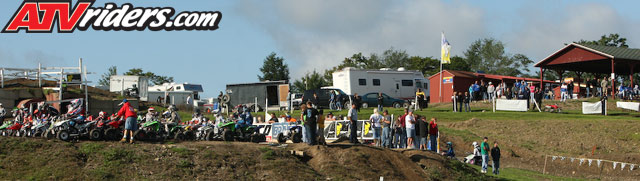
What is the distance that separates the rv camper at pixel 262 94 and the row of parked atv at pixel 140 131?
65.3 ft

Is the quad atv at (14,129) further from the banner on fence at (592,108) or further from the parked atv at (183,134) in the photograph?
the banner on fence at (592,108)

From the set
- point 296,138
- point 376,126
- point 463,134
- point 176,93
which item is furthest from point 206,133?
point 176,93

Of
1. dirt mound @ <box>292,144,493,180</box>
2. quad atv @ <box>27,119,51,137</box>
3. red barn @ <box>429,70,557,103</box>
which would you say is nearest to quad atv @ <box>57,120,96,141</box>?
quad atv @ <box>27,119,51,137</box>

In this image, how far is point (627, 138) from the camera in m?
30.0

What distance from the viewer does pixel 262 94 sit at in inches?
1750

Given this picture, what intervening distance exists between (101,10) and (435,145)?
19485mm

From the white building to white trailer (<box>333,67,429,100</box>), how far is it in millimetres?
10752

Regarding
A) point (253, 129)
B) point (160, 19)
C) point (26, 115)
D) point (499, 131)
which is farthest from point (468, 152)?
point (26, 115)

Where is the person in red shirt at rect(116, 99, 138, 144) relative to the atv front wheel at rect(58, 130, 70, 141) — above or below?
above

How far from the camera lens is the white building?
166 feet

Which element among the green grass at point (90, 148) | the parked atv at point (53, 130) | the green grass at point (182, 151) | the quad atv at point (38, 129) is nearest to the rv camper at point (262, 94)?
the quad atv at point (38, 129)

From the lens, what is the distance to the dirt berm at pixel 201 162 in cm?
1780

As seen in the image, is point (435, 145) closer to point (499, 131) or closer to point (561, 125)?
point (499, 131)

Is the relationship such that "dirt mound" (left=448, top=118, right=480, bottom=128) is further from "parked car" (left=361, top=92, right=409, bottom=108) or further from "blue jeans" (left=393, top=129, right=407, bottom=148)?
"blue jeans" (left=393, top=129, right=407, bottom=148)
